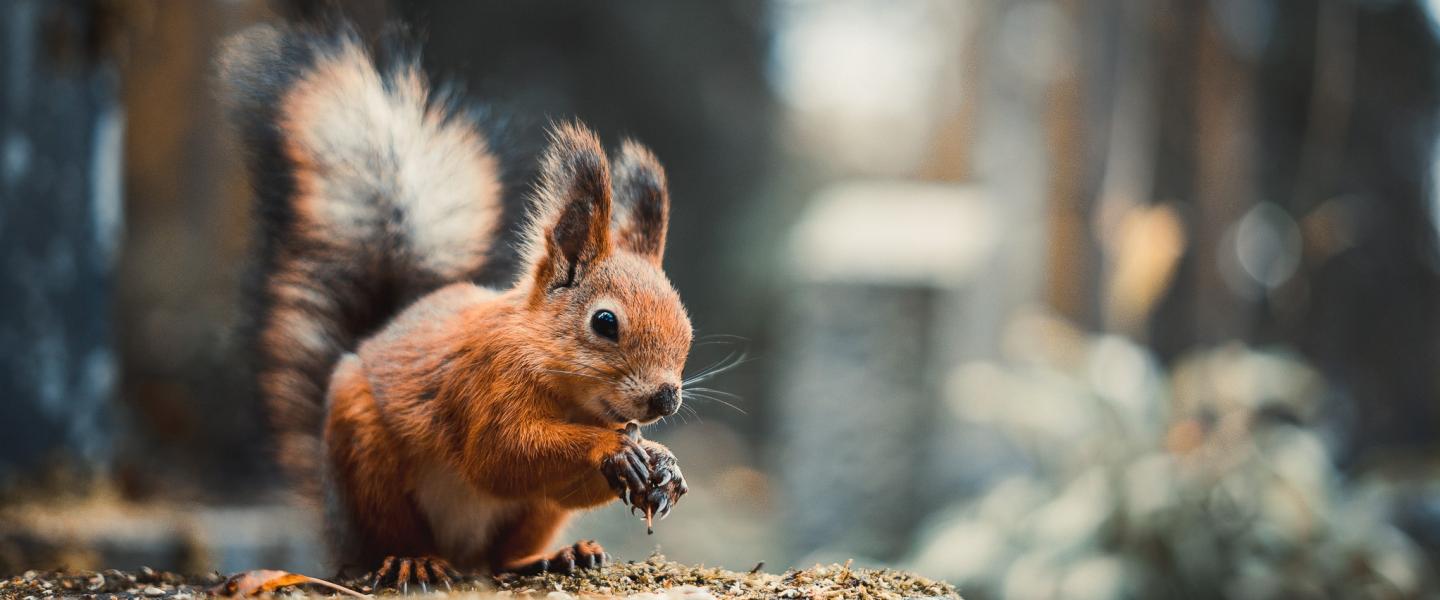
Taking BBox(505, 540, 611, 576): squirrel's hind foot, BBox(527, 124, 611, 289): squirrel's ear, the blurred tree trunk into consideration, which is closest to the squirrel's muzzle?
BBox(527, 124, 611, 289): squirrel's ear

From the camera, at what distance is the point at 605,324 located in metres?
1.01

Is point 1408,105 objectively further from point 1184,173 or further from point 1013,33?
point 1013,33

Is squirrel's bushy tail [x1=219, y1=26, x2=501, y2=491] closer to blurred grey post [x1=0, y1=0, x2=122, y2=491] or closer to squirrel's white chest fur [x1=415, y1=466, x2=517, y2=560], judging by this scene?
squirrel's white chest fur [x1=415, y1=466, x2=517, y2=560]

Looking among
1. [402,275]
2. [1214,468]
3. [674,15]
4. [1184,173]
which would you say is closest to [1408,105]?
[1184,173]

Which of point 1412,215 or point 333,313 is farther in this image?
point 1412,215

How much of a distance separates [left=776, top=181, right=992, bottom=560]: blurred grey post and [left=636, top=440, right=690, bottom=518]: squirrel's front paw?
10.9 feet

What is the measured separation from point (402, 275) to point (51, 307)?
5.46 feet

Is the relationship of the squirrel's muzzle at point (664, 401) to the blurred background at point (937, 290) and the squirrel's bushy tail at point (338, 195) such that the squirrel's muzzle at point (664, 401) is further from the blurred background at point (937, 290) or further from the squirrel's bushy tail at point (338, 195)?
the squirrel's bushy tail at point (338, 195)

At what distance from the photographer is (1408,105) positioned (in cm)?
416

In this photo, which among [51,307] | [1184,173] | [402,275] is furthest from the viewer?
[1184,173]

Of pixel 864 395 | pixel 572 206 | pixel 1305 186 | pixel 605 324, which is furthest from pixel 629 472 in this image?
pixel 1305 186

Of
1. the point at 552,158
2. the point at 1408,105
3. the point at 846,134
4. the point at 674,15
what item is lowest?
the point at 552,158

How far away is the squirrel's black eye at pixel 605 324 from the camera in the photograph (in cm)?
101

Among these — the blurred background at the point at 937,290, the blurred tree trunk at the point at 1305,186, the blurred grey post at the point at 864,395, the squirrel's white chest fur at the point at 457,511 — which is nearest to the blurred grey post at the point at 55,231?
the blurred background at the point at 937,290
